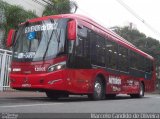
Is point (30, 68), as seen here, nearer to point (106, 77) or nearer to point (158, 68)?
point (106, 77)

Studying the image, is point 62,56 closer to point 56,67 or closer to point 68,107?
point 56,67

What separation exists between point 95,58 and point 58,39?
2.37 m

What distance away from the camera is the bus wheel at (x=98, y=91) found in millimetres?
14648

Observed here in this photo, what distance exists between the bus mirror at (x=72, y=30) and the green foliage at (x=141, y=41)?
36.4m

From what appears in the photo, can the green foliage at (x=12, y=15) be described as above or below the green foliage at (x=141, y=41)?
below

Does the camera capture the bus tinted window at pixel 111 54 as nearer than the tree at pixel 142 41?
Yes

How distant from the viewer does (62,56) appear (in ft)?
41.3

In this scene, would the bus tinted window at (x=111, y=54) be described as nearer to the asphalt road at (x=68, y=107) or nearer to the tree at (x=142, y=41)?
the asphalt road at (x=68, y=107)

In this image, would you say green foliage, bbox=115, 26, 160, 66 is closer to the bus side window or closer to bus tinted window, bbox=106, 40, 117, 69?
the bus side window

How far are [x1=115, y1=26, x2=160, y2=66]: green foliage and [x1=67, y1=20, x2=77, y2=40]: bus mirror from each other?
1431 inches

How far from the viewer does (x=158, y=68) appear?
4934 centimetres

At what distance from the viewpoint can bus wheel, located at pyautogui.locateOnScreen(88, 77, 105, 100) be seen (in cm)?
1465

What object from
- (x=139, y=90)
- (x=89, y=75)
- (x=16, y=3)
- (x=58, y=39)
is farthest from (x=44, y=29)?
(x=16, y=3)

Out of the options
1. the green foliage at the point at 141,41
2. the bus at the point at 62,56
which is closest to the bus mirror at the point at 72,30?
the bus at the point at 62,56
